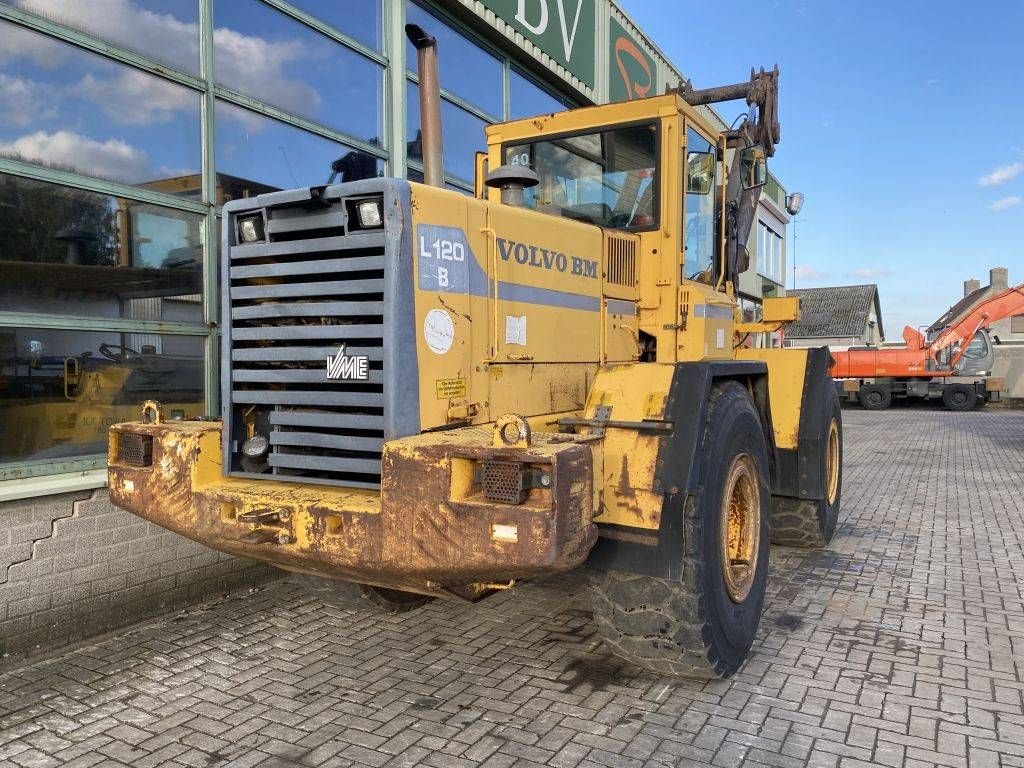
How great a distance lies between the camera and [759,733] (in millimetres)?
3205

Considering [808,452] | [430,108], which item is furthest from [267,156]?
[808,452]

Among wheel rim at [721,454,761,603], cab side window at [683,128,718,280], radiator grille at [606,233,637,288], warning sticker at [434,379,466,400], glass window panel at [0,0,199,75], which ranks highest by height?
glass window panel at [0,0,199,75]

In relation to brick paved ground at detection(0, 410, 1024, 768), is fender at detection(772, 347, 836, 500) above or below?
above

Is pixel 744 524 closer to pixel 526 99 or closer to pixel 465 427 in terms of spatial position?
pixel 465 427

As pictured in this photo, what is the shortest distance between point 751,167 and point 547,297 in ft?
8.06

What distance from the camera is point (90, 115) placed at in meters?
4.76

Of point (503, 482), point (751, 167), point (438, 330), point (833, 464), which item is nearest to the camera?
point (503, 482)

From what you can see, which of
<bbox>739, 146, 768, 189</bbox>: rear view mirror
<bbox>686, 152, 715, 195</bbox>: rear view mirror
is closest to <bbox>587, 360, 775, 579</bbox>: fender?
<bbox>686, 152, 715, 195</bbox>: rear view mirror

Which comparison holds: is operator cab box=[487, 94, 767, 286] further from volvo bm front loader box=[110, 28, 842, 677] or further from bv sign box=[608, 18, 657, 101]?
bv sign box=[608, 18, 657, 101]

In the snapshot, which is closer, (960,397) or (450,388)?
(450,388)

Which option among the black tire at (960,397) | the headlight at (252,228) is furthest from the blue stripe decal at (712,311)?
the black tire at (960,397)

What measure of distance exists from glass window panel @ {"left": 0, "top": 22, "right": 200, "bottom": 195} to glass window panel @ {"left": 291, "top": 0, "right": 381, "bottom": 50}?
167 centimetres

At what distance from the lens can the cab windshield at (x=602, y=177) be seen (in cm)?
448

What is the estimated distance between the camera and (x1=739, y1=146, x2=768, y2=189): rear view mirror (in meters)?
5.31
